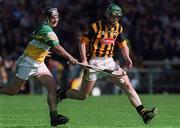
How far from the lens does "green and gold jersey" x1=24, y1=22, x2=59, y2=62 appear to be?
41.3 ft

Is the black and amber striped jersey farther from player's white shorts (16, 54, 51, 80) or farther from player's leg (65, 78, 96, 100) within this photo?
player's white shorts (16, 54, 51, 80)

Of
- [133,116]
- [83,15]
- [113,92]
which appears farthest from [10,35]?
[133,116]

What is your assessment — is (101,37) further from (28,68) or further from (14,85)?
(14,85)

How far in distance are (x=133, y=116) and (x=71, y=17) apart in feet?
53.3

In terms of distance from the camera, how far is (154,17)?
30.8 metres

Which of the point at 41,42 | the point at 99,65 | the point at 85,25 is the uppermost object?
the point at 41,42

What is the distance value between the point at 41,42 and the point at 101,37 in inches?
61.6

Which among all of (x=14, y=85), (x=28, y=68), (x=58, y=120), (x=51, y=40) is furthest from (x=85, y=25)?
(x=58, y=120)

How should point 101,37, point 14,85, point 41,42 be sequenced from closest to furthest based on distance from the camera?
point 41,42, point 14,85, point 101,37

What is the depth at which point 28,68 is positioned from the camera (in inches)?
507

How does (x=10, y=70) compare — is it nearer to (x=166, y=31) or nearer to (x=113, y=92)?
(x=113, y=92)

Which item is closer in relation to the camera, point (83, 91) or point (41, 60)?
point (41, 60)

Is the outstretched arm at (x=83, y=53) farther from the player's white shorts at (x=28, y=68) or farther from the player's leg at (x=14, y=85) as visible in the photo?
the player's leg at (x=14, y=85)

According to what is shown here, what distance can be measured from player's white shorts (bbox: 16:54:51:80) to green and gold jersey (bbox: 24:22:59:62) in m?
0.08
